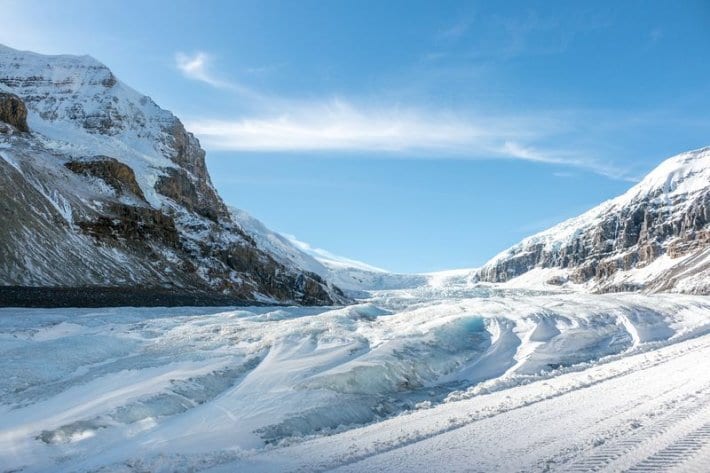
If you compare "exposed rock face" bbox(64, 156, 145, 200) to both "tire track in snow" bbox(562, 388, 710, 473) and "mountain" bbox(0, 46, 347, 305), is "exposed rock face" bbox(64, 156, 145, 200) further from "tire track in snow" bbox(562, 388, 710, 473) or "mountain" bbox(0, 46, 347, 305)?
"tire track in snow" bbox(562, 388, 710, 473)

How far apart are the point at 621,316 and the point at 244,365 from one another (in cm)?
1411

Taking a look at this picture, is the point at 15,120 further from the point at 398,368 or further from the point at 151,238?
the point at 398,368

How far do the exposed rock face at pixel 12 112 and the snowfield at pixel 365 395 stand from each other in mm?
72620

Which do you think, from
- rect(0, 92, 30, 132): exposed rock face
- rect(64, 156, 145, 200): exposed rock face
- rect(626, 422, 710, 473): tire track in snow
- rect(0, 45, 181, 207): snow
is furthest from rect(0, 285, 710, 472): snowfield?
rect(0, 45, 181, 207): snow

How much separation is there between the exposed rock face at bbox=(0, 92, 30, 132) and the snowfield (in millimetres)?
72620

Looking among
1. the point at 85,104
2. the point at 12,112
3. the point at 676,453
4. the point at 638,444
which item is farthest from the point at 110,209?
the point at 676,453

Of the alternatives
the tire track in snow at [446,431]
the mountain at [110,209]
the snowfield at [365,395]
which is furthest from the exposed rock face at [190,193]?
the tire track in snow at [446,431]

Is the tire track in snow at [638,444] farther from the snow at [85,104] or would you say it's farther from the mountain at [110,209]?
the snow at [85,104]

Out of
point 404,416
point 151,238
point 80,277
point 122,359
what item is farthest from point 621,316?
Result: point 151,238

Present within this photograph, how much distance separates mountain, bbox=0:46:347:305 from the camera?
54.1 m

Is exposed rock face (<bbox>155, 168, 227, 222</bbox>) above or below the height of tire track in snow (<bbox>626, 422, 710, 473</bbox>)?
above

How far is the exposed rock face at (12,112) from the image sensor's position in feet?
264

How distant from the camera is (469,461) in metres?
7.82

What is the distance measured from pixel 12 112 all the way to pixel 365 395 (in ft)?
287
